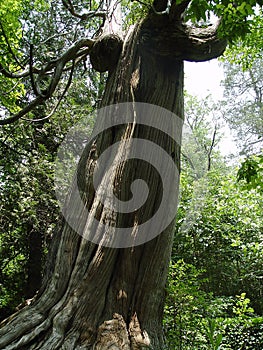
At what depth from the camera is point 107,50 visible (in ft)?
10.2

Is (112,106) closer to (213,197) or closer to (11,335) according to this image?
(11,335)

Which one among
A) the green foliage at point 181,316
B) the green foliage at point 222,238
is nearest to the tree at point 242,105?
the green foliage at point 222,238

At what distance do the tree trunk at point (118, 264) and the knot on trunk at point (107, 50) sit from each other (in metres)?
0.08

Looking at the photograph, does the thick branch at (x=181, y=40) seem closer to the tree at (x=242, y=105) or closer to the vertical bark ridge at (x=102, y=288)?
the vertical bark ridge at (x=102, y=288)

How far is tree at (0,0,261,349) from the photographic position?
2049 mm

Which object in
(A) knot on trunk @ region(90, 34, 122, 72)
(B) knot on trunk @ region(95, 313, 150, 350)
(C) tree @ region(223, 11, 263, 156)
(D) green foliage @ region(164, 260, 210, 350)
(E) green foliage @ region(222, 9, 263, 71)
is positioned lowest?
(B) knot on trunk @ region(95, 313, 150, 350)

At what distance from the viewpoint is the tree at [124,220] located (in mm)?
2049

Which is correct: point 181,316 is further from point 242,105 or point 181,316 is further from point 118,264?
point 242,105

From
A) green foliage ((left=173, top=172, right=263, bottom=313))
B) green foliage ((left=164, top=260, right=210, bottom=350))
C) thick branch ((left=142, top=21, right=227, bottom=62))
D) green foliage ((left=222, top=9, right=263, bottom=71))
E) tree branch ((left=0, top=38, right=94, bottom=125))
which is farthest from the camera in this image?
green foliage ((left=173, top=172, right=263, bottom=313))

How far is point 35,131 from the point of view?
664cm

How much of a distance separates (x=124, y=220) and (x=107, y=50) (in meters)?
1.65

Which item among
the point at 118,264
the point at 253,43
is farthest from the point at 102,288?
the point at 253,43

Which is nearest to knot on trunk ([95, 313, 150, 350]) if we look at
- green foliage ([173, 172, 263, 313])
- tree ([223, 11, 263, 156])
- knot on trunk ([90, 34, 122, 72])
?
knot on trunk ([90, 34, 122, 72])

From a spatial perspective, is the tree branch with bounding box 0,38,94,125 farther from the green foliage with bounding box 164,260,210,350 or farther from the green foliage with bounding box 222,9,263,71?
the green foliage with bounding box 222,9,263,71
